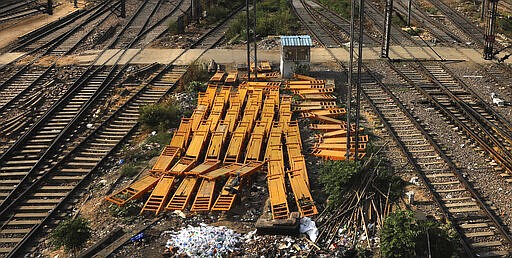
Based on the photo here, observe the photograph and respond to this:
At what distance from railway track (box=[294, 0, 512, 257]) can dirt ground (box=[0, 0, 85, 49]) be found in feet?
63.7

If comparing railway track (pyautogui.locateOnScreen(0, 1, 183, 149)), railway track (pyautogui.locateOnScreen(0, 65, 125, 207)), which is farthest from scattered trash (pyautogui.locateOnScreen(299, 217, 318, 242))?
railway track (pyautogui.locateOnScreen(0, 1, 183, 149))

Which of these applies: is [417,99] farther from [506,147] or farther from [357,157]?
[357,157]

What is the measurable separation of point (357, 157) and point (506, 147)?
457cm

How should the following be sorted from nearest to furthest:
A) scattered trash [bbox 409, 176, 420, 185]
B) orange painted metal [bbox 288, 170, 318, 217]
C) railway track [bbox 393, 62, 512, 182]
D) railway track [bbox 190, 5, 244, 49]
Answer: orange painted metal [bbox 288, 170, 318, 217], scattered trash [bbox 409, 176, 420, 185], railway track [bbox 393, 62, 512, 182], railway track [bbox 190, 5, 244, 49]

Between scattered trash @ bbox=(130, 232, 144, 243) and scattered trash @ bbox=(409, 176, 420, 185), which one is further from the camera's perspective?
scattered trash @ bbox=(409, 176, 420, 185)

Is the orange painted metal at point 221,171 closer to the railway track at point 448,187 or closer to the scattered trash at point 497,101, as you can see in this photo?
the railway track at point 448,187

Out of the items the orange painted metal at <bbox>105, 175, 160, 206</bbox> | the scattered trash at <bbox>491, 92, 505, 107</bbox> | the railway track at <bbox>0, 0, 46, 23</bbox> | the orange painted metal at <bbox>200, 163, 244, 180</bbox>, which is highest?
the railway track at <bbox>0, 0, 46, 23</bbox>

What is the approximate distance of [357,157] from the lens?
1372 cm

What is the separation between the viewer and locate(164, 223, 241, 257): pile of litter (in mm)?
10859

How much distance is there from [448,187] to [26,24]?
26.6m

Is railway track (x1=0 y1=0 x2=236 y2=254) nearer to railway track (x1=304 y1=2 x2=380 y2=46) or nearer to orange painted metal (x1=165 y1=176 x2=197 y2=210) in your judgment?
orange painted metal (x1=165 y1=176 x2=197 y2=210)

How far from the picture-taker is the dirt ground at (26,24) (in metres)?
28.9

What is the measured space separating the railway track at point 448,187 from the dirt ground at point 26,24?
63.7ft

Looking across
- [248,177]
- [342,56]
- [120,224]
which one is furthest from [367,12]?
[120,224]
